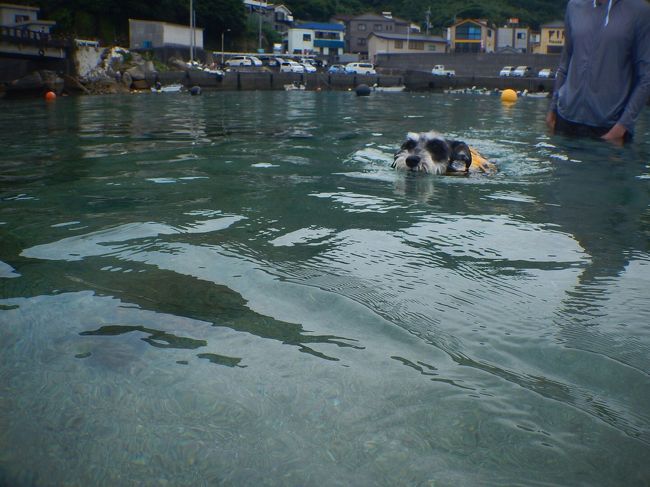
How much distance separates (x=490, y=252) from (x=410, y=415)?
2.20 meters

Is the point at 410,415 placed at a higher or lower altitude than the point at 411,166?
lower

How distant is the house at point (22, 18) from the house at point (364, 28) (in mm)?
71191

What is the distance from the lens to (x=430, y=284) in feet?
10.8

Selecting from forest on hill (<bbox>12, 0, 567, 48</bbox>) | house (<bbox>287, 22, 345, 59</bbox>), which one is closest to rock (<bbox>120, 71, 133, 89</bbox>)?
forest on hill (<bbox>12, 0, 567, 48</bbox>)

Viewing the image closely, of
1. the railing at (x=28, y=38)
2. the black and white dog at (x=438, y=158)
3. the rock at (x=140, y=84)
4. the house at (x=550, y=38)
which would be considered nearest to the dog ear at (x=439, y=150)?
the black and white dog at (x=438, y=158)

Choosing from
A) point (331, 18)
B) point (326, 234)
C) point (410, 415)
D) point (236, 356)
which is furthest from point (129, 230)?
point (331, 18)

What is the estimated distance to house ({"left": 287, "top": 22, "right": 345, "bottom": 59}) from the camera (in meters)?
102

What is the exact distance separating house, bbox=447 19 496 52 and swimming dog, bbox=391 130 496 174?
105928 mm

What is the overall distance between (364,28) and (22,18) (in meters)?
74.6

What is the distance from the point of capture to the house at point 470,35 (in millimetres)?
104188

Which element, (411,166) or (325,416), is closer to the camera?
(325,416)

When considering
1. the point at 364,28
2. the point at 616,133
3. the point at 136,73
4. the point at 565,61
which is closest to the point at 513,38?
the point at 364,28

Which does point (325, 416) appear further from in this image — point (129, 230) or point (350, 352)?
point (129, 230)

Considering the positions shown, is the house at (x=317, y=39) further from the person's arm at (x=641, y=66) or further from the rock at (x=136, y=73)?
the person's arm at (x=641, y=66)
